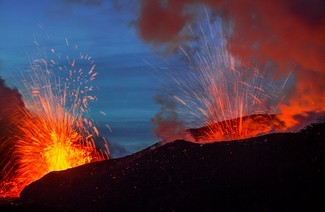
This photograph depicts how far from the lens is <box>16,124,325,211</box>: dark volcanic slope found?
11602 mm

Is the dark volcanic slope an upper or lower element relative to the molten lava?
lower

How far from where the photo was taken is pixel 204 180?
1295cm

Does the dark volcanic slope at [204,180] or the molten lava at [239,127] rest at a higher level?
the molten lava at [239,127]

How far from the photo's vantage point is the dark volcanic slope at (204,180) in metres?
11.6

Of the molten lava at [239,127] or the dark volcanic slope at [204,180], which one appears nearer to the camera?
the dark volcanic slope at [204,180]

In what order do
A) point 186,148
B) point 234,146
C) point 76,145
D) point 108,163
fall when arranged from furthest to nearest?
point 76,145
point 108,163
point 186,148
point 234,146

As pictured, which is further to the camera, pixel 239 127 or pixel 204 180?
pixel 239 127

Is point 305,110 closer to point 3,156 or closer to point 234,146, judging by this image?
point 234,146

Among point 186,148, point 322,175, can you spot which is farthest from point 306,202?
point 186,148

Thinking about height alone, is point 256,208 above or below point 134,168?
below

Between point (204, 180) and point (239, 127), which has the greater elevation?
point (239, 127)

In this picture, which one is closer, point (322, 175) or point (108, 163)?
point (322, 175)

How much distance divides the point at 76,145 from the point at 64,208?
4660mm

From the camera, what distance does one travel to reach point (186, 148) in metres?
15.3
